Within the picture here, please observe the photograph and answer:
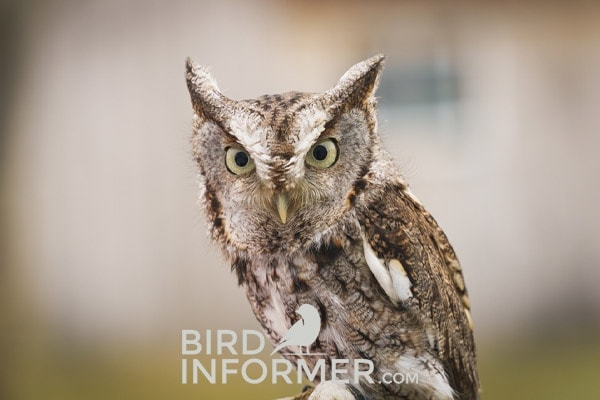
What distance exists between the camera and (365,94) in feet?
4.28

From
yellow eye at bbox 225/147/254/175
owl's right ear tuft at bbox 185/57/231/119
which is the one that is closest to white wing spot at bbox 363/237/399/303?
yellow eye at bbox 225/147/254/175

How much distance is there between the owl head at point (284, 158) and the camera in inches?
47.1

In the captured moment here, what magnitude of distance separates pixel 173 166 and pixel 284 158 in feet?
1.48

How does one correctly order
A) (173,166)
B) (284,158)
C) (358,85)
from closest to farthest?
1. (284,158)
2. (358,85)
3. (173,166)

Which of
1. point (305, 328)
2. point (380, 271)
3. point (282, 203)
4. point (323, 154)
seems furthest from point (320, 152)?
point (305, 328)

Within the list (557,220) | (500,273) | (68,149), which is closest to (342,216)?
(500,273)

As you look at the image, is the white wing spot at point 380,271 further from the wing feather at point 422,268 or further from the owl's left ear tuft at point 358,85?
the owl's left ear tuft at point 358,85

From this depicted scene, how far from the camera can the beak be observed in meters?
1.21

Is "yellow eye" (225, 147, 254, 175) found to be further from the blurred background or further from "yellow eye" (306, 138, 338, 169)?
the blurred background

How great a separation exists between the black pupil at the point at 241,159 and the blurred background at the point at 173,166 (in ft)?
1.15

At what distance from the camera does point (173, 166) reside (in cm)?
153

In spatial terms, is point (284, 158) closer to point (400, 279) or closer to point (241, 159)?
point (241, 159)

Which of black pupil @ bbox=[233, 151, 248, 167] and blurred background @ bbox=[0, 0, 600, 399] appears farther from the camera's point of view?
blurred background @ bbox=[0, 0, 600, 399]

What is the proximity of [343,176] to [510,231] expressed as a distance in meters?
0.61
